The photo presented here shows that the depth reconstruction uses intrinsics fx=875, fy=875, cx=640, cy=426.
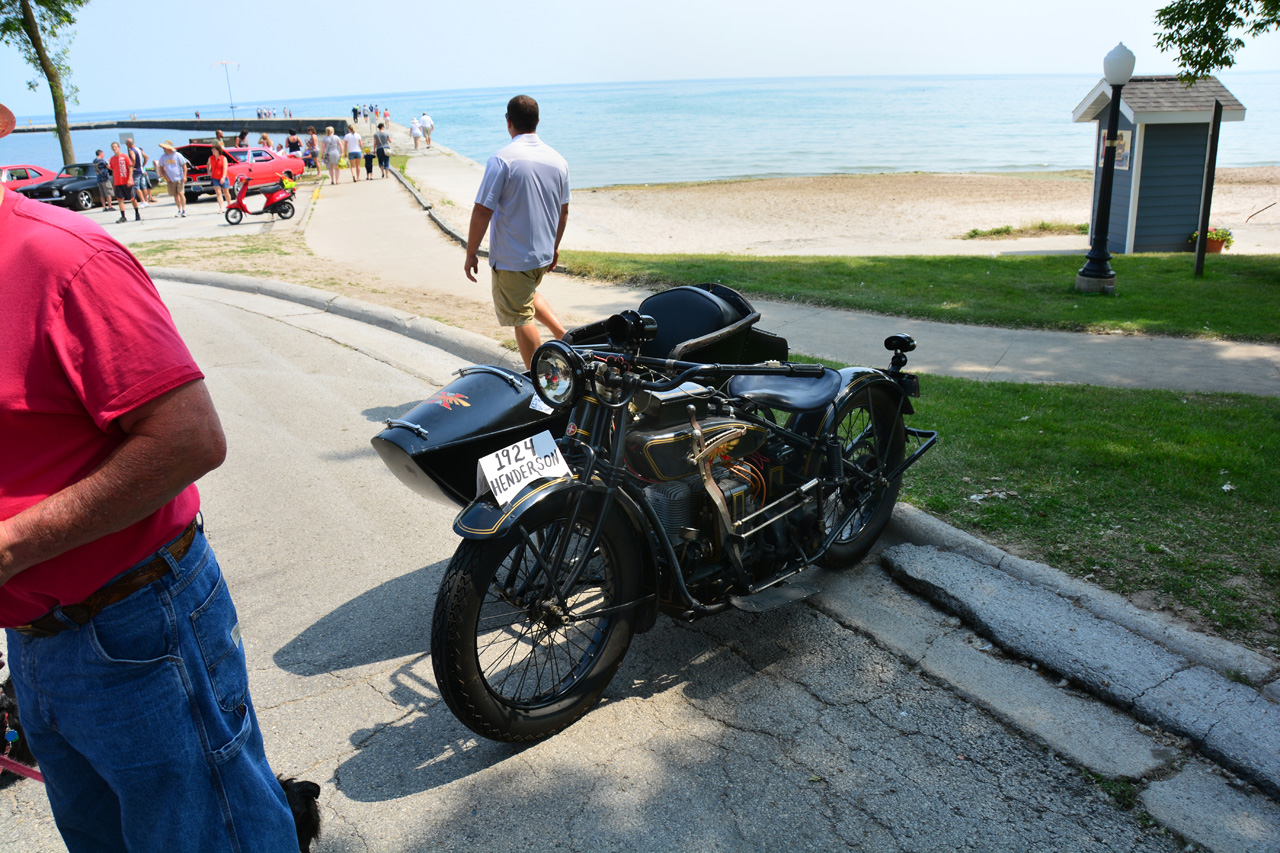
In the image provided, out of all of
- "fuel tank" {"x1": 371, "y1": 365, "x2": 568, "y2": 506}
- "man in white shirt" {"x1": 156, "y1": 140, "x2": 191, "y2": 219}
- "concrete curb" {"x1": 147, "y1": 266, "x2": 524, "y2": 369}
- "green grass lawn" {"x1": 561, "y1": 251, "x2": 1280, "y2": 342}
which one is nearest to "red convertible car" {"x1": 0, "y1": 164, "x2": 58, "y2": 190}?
"man in white shirt" {"x1": 156, "y1": 140, "x2": 191, "y2": 219}

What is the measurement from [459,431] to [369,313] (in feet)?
22.6

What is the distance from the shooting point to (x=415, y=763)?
3.08m

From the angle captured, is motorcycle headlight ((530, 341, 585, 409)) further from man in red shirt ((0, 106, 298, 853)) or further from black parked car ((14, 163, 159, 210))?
black parked car ((14, 163, 159, 210))

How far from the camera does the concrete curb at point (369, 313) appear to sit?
8172 mm

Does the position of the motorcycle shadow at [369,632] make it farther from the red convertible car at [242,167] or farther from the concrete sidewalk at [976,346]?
the red convertible car at [242,167]

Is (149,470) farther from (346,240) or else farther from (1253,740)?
(346,240)

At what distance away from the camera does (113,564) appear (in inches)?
70.1

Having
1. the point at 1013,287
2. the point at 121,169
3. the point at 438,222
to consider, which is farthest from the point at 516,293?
the point at 121,169

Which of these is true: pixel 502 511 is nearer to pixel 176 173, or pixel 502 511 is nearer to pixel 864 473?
pixel 864 473

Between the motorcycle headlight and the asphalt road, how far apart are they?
4.11ft

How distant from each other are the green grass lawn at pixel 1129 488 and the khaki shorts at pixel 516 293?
281 centimetres

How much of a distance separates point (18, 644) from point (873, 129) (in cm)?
8195

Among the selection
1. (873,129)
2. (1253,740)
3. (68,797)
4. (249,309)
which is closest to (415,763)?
(68,797)

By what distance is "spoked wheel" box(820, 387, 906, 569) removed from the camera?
4203mm
